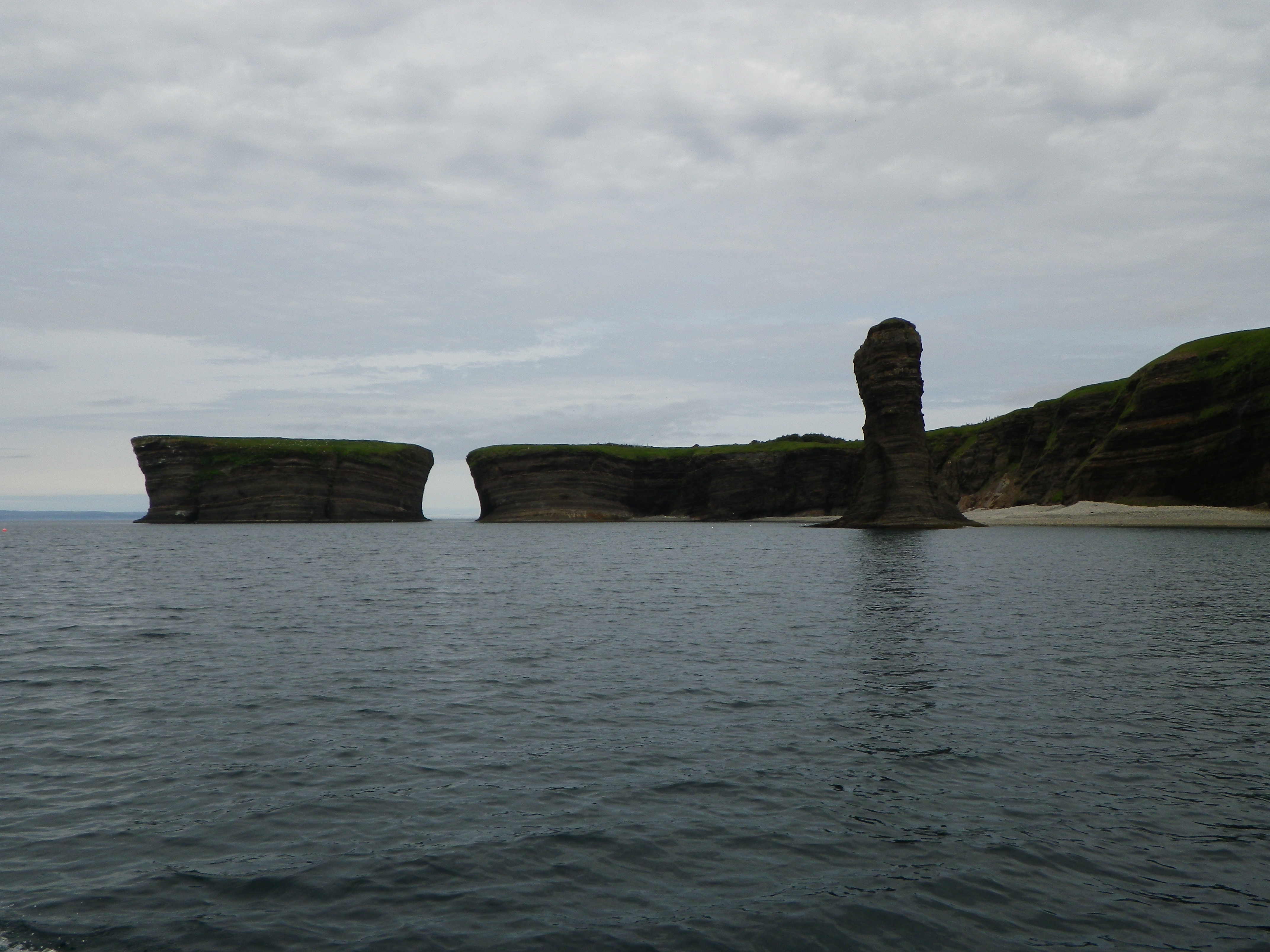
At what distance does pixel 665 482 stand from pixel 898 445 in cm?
8334

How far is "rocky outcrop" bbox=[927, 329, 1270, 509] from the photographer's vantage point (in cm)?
9681

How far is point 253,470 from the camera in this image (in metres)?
160

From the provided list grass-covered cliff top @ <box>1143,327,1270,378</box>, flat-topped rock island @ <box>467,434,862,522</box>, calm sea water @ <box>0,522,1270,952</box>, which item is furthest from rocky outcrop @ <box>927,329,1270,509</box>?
calm sea water @ <box>0,522,1270,952</box>

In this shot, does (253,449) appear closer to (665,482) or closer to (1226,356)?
(665,482)

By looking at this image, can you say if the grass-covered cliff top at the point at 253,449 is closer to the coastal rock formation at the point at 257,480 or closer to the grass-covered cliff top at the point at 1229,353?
the coastal rock formation at the point at 257,480

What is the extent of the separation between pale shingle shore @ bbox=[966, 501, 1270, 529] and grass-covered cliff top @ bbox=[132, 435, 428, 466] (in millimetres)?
118455

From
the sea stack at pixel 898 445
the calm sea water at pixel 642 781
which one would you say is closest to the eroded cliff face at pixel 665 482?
the sea stack at pixel 898 445

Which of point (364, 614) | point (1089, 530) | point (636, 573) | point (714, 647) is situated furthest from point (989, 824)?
point (1089, 530)

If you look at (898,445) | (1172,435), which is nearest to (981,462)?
(1172,435)

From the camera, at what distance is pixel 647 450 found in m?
190

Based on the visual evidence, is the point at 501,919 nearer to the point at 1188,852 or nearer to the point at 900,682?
the point at 1188,852

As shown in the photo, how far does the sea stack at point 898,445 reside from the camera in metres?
102

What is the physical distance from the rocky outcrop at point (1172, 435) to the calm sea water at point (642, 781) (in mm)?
83363

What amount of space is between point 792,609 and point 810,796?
20.3m
